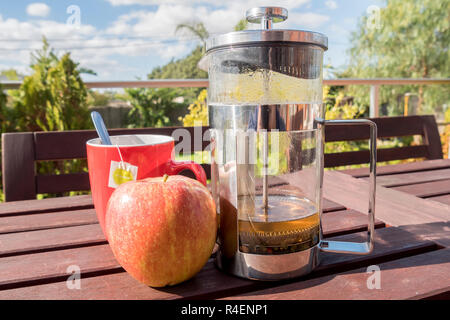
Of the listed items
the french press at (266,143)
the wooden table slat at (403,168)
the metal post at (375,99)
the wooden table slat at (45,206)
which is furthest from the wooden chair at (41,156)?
the metal post at (375,99)

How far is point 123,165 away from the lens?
595 mm

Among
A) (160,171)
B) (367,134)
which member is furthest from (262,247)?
(367,134)

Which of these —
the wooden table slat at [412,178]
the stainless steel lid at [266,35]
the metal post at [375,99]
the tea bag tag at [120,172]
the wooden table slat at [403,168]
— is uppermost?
the metal post at [375,99]

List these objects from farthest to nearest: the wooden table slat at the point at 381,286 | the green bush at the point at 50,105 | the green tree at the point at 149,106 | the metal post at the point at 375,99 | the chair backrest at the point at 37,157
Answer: the green tree at the point at 149,106 → the metal post at the point at 375,99 → the green bush at the point at 50,105 → the chair backrest at the point at 37,157 → the wooden table slat at the point at 381,286

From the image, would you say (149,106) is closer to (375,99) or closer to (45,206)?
(375,99)

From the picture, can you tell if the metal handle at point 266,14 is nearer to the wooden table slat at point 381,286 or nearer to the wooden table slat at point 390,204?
the wooden table slat at point 381,286

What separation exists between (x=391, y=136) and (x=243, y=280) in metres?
1.64

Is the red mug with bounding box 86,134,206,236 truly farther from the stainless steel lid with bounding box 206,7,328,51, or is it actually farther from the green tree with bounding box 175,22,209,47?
the green tree with bounding box 175,22,209,47

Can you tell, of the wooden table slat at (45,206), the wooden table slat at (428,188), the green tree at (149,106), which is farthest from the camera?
the green tree at (149,106)

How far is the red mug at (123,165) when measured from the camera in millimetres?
588

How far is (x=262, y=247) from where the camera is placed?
0.53 metres

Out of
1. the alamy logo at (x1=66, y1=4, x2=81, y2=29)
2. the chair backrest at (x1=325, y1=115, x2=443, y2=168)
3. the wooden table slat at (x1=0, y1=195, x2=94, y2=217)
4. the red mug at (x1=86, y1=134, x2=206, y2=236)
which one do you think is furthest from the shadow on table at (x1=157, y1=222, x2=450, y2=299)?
the chair backrest at (x1=325, y1=115, x2=443, y2=168)
